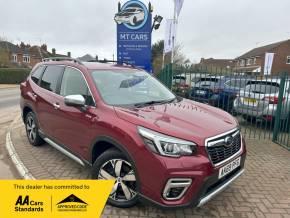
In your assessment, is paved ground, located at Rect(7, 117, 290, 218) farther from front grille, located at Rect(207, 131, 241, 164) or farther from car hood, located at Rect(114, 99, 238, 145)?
car hood, located at Rect(114, 99, 238, 145)

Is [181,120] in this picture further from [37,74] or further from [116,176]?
[37,74]

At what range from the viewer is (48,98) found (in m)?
4.45

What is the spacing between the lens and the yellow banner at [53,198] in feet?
5.34

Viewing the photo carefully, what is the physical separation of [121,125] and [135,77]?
144 centimetres

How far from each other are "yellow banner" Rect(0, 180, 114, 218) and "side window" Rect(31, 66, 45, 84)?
385 cm

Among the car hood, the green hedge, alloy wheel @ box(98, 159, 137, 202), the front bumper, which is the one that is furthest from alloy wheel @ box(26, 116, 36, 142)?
the green hedge

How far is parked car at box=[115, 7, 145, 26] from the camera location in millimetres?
7426

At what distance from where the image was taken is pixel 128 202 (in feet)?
9.99

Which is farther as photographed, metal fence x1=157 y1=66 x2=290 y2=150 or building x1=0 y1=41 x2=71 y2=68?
building x1=0 y1=41 x2=71 y2=68

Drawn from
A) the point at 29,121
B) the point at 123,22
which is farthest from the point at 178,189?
the point at 123,22

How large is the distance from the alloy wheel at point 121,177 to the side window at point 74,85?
86 centimetres

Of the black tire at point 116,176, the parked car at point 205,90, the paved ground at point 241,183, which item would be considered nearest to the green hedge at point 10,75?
the paved ground at point 241,183

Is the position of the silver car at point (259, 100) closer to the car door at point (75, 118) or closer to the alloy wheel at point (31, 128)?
the car door at point (75, 118)

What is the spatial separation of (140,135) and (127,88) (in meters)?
1.23
